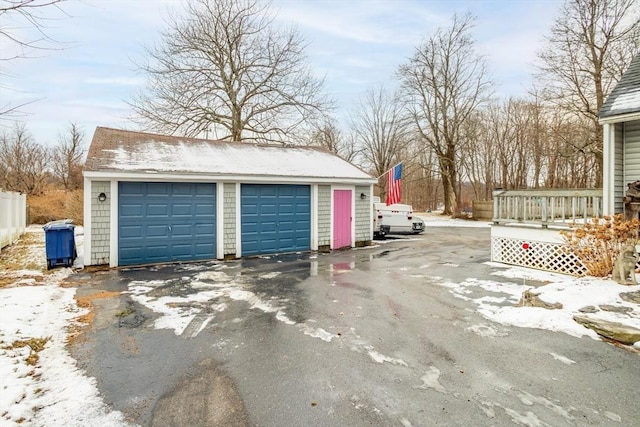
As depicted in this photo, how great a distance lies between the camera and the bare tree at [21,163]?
24.0m

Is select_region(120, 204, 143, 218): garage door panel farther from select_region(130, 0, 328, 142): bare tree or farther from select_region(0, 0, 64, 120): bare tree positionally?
select_region(130, 0, 328, 142): bare tree

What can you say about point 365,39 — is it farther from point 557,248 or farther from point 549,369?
point 549,369

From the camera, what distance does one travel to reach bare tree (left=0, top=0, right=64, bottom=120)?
11.2 feet

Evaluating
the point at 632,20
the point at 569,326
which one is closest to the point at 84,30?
the point at 569,326

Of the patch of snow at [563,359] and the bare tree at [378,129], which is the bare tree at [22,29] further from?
the bare tree at [378,129]

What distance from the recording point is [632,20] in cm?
1584

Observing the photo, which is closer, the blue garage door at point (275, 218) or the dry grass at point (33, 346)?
the dry grass at point (33, 346)

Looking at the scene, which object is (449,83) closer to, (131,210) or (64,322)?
(131,210)

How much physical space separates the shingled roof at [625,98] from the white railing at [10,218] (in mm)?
15474

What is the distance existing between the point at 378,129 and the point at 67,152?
26804mm

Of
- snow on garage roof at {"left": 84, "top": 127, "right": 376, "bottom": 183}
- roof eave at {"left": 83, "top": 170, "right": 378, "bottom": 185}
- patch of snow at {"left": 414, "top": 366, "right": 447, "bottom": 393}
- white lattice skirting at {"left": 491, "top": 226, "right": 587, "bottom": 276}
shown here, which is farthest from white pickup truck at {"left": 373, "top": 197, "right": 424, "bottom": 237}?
patch of snow at {"left": 414, "top": 366, "right": 447, "bottom": 393}

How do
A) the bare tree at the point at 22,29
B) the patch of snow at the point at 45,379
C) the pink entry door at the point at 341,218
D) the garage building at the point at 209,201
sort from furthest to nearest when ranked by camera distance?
the pink entry door at the point at 341,218, the garage building at the point at 209,201, the bare tree at the point at 22,29, the patch of snow at the point at 45,379

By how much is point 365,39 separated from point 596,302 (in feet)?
50.9

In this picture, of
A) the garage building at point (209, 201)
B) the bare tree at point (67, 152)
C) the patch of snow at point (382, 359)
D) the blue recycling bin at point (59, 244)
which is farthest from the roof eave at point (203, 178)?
the bare tree at point (67, 152)
